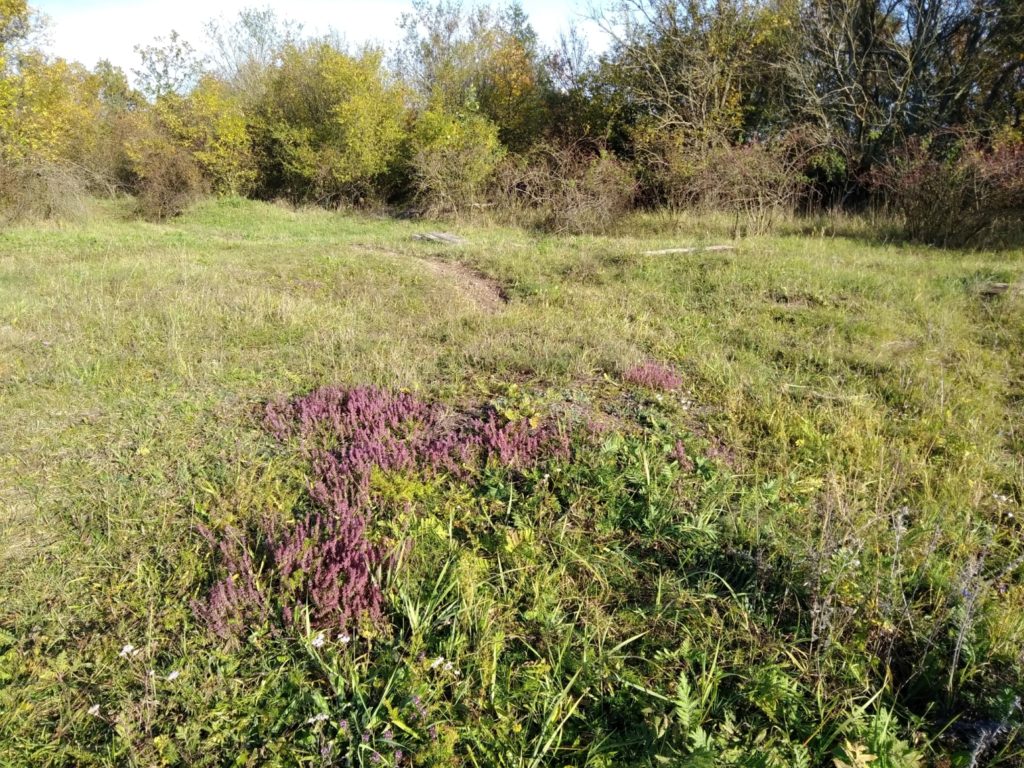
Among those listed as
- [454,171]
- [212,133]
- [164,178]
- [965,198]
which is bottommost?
[965,198]

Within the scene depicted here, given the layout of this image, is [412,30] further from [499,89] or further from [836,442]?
[836,442]

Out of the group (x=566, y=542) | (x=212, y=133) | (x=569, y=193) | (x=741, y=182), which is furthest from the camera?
(x=212, y=133)

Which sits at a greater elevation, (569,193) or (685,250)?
(569,193)

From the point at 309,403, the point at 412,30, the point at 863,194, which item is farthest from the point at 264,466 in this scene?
the point at 412,30

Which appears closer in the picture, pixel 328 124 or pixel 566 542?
pixel 566 542

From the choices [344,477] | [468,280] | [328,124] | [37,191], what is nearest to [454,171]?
[328,124]

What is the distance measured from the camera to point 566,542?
9.53 ft

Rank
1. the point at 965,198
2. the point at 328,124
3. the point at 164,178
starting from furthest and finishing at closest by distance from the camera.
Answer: the point at 328,124 → the point at 164,178 → the point at 965,198

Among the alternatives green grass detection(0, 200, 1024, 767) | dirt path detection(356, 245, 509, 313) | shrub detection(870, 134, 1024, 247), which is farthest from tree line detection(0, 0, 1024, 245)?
green grass detection(0, 200, 1024, 767)

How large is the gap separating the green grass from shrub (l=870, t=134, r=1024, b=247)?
4.91m

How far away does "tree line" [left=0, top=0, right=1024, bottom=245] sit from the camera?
43.1 feet

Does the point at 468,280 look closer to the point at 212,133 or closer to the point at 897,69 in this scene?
the point at 897,69

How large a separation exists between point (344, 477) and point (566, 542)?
1.33 m

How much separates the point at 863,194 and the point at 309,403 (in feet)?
52.3
